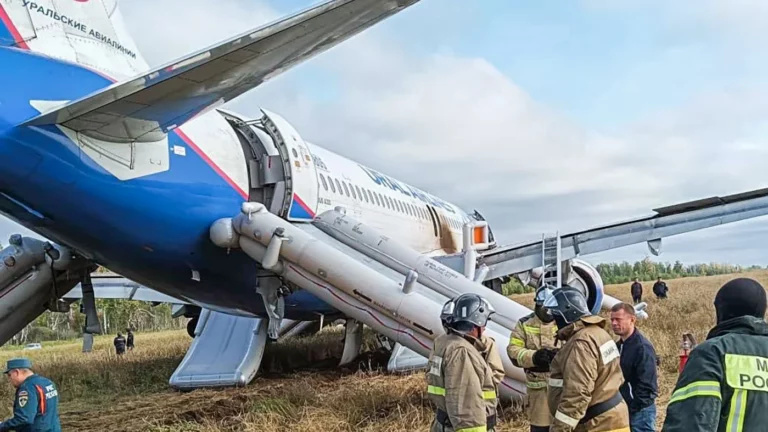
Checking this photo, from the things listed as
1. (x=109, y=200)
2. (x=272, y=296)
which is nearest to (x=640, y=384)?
(x=272, y=296)

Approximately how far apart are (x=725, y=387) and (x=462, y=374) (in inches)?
79.6

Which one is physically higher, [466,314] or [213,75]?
[213,75]

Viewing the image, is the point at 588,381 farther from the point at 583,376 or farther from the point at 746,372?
the point at 746,372

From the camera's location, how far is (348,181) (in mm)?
11711

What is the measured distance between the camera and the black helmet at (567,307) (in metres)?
4.53

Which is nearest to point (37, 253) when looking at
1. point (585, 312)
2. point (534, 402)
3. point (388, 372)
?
point (388, 372)

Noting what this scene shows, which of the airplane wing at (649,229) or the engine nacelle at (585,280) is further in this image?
the engine nacelle at (585,280)

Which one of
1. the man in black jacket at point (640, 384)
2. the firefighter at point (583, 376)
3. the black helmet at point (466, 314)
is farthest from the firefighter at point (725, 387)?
the man in black jacket at point (640, 384)

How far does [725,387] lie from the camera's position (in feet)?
9.11

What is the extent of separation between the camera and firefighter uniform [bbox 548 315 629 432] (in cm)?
416

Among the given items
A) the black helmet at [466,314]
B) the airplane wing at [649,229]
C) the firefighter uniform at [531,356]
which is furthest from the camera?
the airplane wing at [649,229]

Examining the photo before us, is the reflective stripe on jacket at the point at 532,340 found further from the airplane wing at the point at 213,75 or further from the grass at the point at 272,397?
the airplane wing at the point at 213,75

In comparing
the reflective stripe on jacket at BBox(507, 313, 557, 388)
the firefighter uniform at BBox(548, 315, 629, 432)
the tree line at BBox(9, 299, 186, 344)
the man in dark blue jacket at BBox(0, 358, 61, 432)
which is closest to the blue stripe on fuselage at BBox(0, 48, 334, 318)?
the man in dark blue jacket at BBox(0, 358, 61, 432)

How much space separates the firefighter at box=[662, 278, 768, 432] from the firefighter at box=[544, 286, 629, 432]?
4.38 feet
